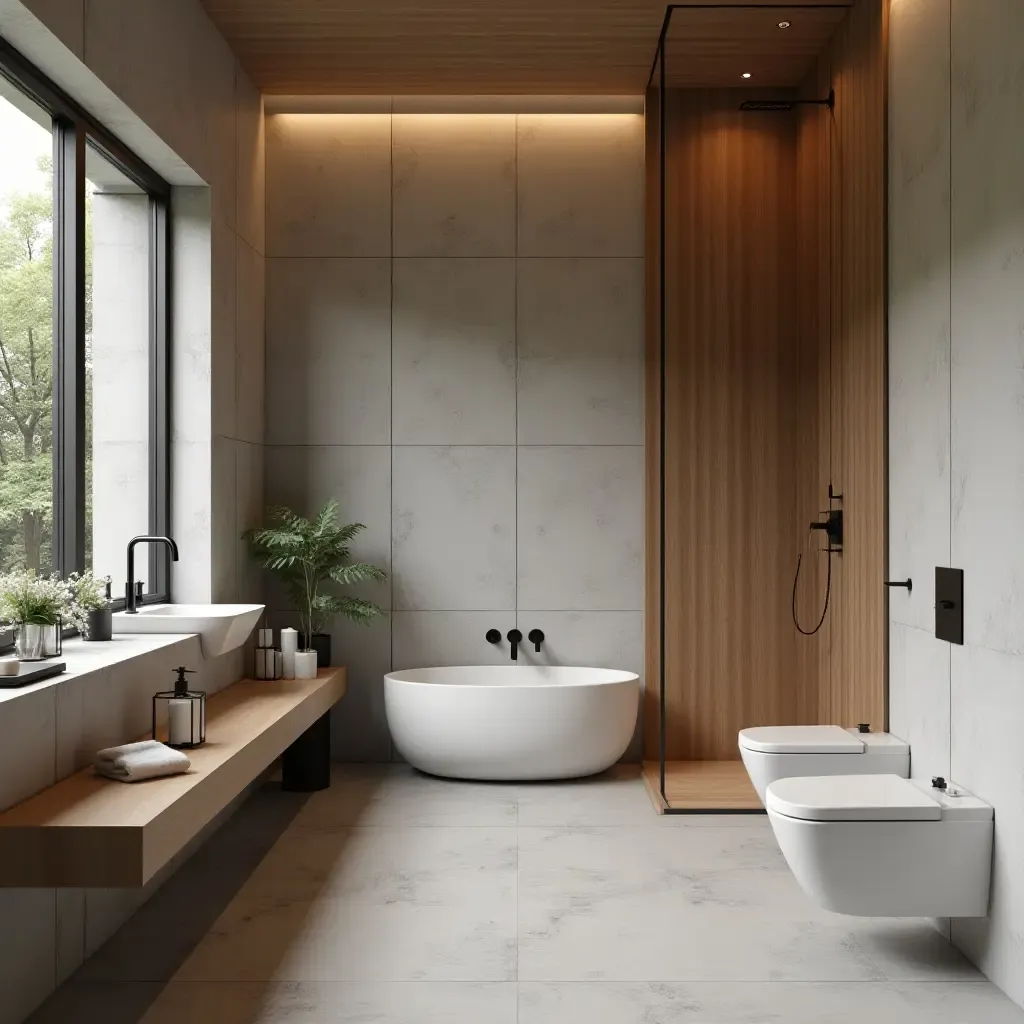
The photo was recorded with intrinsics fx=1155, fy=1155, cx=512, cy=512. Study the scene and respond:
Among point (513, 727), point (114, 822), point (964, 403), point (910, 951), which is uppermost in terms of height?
point (964, 403)

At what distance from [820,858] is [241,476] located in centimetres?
326

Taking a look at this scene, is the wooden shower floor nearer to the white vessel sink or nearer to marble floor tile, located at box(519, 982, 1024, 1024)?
marble floor tile, located at box(519, 982, 1024, 1024)

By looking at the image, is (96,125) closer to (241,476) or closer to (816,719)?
(241,476)

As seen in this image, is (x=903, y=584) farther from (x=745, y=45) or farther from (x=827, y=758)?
(x=745, y=45)

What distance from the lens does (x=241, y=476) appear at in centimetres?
532

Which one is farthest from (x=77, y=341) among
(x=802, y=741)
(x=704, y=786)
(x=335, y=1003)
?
(x=704, y=786)

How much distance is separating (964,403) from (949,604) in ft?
1.94

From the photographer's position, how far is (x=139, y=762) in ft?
9.79

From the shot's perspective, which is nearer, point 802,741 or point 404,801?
point 802,741

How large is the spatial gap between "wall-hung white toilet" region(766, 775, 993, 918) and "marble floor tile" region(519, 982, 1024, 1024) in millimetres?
204

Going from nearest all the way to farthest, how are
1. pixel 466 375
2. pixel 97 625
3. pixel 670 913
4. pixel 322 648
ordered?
pixel 670 913 → pixel 97 625 → pixel 322 648 → pixel 466 375

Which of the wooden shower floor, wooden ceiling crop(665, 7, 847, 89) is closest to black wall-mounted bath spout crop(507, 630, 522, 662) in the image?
the wooden shower floor

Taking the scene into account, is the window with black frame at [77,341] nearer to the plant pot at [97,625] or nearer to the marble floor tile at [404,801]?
the plant pot at [97,625]

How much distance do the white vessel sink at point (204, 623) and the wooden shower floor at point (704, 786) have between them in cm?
189
